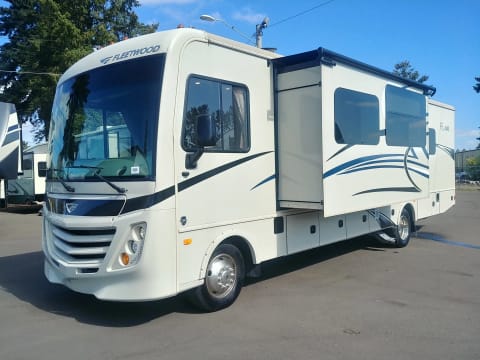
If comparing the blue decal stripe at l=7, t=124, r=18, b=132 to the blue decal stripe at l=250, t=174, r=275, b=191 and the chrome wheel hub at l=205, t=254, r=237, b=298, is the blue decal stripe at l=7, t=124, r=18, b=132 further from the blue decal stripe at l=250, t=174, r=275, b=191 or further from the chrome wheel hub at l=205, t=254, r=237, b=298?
the chrome wheel hub at l=205, t=254, r=237, b=298

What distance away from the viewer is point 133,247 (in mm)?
4652

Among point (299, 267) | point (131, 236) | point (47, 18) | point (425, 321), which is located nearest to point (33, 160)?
point (47, 18)

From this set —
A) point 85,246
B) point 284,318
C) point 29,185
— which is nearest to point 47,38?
point 29,185

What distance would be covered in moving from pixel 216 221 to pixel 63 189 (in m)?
1.83

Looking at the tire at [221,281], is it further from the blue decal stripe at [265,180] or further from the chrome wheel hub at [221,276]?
the blue decal stripe at [265,180]

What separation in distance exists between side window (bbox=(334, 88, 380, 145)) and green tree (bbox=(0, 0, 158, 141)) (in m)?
16.9

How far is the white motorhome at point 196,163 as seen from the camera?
472cm

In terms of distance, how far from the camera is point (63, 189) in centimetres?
531

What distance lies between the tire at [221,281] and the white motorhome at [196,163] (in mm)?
16

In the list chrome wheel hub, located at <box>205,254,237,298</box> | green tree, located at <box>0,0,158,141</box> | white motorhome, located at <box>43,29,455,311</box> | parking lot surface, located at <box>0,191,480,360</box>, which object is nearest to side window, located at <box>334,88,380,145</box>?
white motorhome, located at <box>43,29,455,311</box>

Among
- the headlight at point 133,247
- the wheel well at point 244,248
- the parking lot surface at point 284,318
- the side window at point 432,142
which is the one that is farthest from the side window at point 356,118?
the side window at point 432,142

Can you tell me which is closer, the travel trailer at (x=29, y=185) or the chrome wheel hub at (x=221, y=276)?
the chrome wheel hub at (x=221, y=276)

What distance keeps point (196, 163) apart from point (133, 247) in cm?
113

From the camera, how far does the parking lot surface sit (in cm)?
432
